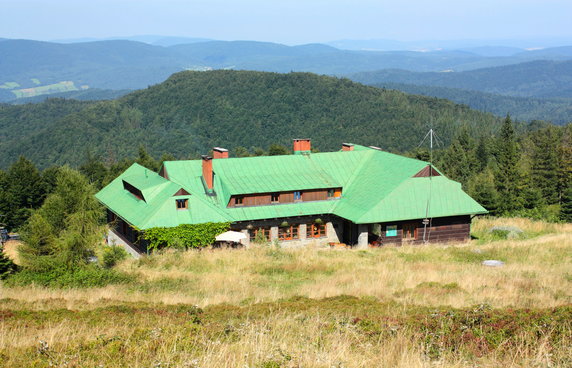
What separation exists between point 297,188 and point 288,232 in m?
3.22

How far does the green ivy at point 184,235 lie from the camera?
33.4 metres

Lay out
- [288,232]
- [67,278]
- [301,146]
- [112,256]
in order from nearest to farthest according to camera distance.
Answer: [67,278] → [112,256] → [288,232] → [301,146]

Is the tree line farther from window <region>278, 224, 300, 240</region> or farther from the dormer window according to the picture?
the dormer window

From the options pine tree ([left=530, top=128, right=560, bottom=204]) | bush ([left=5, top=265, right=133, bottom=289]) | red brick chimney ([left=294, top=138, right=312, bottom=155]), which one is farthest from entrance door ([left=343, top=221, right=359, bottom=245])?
pine tree ([left=530, top=128, right=560, bottom=204])

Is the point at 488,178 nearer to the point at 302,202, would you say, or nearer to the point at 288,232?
the point at 302,202

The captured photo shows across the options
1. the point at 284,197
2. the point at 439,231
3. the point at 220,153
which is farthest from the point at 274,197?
the point at 439,231

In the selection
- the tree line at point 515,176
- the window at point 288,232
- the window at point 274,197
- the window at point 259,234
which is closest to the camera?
the window at point 259,234

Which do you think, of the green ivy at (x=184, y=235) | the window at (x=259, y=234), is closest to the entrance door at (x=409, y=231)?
the window at (x=259, y=234)

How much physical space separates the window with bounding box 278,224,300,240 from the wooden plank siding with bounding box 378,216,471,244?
5.98 metres

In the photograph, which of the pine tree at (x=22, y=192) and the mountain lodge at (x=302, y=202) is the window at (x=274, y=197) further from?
the pine tree at (x=22, y=192)

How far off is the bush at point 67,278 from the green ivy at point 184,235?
34.1 feet

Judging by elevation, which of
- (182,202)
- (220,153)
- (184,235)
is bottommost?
(184,235)

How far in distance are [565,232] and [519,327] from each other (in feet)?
112

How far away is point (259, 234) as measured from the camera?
121ft
